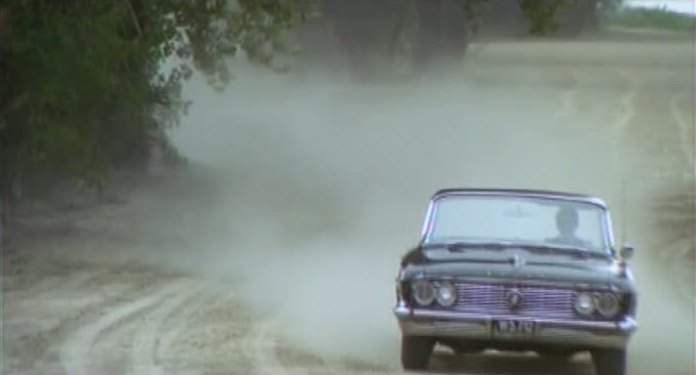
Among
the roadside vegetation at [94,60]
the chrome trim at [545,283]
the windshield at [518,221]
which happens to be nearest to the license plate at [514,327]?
the chrome trim at [545,283]

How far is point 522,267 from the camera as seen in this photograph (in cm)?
1455

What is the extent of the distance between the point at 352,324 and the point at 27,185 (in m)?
10.7

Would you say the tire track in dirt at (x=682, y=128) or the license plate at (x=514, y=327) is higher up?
the license plate at (x=514, y=327)

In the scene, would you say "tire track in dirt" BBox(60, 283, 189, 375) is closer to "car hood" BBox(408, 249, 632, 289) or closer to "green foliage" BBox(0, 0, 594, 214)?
"car hood" BBox(408, 249, 632, 289)

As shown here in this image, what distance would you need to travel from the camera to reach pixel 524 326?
14.2 m

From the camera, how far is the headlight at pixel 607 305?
46.8 feet

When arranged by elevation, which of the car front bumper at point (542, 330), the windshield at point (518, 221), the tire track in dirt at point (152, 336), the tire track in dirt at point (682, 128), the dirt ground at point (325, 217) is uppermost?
the windshield at point (518, 221)

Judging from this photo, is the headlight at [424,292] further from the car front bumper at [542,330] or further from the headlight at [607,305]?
the headlight at [607,305]

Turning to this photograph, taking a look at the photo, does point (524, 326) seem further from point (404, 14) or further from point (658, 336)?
point (404, 14)

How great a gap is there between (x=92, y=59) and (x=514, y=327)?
33.9 ft

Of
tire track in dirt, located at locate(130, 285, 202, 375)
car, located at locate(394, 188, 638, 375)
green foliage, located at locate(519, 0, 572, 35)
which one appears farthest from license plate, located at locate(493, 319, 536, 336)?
green foliage, located at locate(519, 0, 572, 35)

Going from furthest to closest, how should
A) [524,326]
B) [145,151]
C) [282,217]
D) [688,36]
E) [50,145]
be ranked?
[688,36], [145,151], [282,217], [50,145], [524,326]

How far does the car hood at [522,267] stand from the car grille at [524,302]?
0.09 meters

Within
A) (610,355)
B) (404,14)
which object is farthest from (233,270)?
(404,14)
